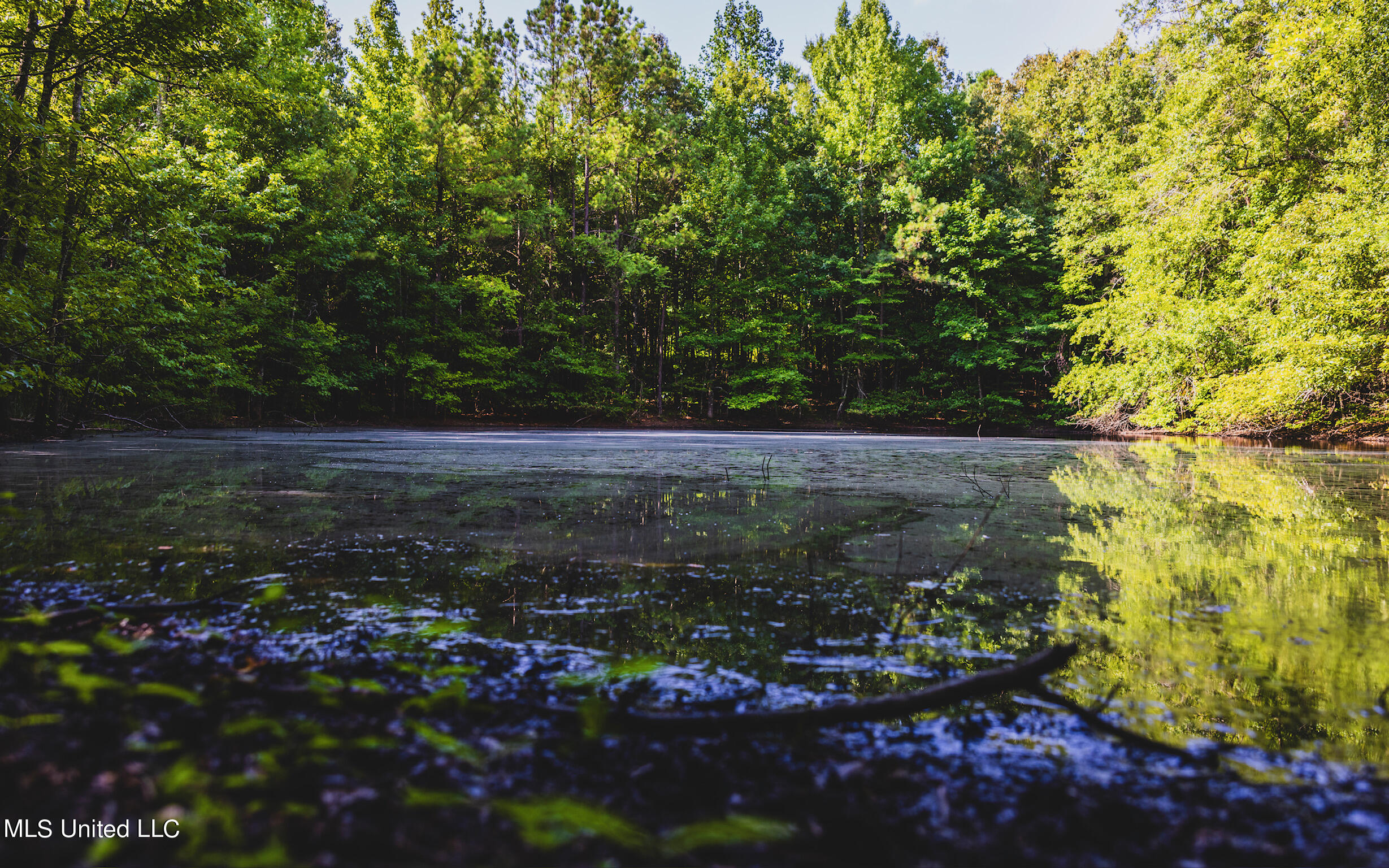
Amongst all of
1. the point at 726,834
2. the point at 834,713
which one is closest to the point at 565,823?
the point at 726,834

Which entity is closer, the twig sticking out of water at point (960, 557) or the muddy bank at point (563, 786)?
the muddy bank at point (563, 786)

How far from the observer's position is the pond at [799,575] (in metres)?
1.50

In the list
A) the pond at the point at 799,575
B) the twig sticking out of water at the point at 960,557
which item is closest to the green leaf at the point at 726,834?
the pond at the point at 799,575

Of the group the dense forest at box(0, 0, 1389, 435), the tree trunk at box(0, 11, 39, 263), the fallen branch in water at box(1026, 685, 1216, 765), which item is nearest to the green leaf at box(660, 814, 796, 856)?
the fallen branch in water at box(1026, 685, 1216, 765)

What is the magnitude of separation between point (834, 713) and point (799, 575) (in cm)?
118

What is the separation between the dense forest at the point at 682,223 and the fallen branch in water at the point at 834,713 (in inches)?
293

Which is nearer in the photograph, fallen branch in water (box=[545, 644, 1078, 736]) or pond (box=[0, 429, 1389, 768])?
fallen branch in water (box=[545, 644, 1078, 736])

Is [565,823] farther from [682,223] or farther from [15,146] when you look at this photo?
[682,223]

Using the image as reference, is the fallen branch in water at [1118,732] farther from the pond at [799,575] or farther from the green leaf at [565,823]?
the green leaf at [565,823]

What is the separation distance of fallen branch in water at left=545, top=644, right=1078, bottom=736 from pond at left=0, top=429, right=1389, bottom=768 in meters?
0.12

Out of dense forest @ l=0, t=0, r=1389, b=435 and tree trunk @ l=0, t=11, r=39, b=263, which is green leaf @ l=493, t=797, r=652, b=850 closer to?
dense forest @ l=0, t=0, r=1389, b=435

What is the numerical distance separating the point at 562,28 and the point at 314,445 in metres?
18.5

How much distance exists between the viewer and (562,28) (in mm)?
21297

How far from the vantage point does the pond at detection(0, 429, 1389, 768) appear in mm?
1497
